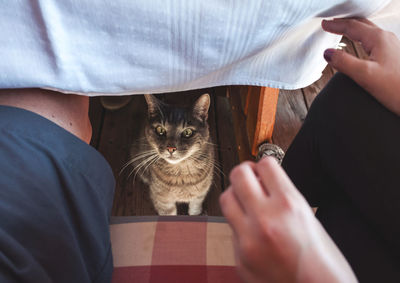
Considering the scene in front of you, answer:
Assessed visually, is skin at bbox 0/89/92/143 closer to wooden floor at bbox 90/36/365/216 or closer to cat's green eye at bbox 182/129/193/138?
cat's green eye at bbox 182/129/193/138

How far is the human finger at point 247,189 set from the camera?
0.26m

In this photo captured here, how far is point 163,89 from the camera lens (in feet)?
2.07

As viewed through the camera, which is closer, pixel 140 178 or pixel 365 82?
pixel 365 82

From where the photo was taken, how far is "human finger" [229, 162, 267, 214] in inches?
10.2

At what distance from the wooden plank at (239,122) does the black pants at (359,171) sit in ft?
2.52

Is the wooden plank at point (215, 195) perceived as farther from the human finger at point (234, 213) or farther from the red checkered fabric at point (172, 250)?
the human finger at point (234, 213)

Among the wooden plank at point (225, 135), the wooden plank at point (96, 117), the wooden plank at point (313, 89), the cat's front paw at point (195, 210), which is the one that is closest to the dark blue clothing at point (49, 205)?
the cat's front paw at point (195, 210)

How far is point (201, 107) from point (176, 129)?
118mm

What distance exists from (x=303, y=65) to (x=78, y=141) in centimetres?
50

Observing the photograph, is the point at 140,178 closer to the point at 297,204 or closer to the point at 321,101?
the point at 321,101

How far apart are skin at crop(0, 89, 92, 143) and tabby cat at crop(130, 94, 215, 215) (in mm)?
372

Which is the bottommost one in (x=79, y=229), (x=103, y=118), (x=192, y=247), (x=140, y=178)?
(x=140, y=178)

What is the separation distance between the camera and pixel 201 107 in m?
1.05

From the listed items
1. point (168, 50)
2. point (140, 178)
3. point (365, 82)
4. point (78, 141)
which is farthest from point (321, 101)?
point (140, 178)
